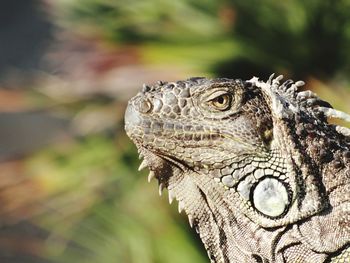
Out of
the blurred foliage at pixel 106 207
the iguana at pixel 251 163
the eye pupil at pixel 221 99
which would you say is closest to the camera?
the iguana at pixel 251 163

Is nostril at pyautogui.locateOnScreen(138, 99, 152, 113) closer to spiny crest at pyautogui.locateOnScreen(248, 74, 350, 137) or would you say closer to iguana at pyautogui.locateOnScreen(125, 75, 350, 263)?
iguana at pyautogui.locateOnScreen(125, 75, 350, 263)

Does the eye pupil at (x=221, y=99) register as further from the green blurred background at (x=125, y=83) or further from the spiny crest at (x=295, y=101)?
the green blurred background at (x=125, y=83)

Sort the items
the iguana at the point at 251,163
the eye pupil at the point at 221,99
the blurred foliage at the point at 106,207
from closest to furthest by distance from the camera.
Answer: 1. the iguana at the point at 251,163
2. the eye pupil at the point at 221,99
3. the blurred foliage at the point at 106,207

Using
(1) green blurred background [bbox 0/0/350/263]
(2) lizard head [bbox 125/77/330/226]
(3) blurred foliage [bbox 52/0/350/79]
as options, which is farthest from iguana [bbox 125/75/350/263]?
(3) blurred foliage [bbox 52/0/350/79]

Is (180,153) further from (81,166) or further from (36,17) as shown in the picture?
(36,17)

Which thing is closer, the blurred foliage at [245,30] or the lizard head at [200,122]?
the lizard head at [200,122]

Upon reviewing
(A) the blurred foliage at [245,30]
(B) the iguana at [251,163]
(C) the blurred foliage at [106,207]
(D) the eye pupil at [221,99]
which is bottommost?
(B) the iguana at [251,163]

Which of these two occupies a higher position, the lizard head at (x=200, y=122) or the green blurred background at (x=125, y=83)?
the green blurred background at (x=125, y=83)

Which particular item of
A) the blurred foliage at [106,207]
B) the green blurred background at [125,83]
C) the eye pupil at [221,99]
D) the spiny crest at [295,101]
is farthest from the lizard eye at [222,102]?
the blurred foliage at [106,207]
